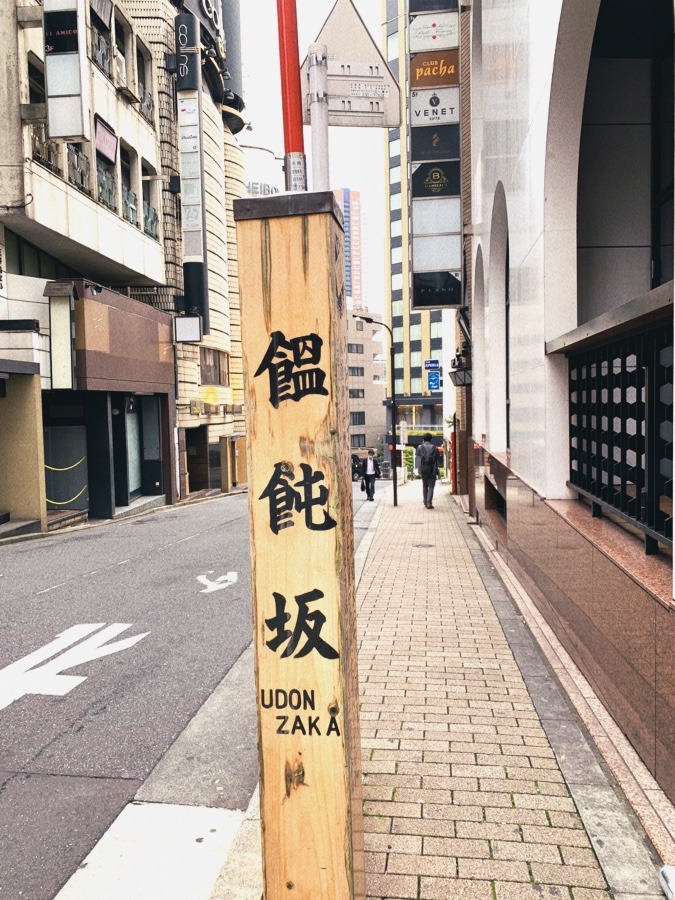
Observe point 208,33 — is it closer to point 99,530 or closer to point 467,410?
point 467,410

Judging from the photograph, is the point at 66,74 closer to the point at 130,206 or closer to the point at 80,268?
the point at 80,268

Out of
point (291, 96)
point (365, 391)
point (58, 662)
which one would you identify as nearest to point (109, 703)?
point (58, 662)

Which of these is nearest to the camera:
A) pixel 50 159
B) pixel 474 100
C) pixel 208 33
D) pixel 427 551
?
pixel 427 551

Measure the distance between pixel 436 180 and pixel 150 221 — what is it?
41.7 feet

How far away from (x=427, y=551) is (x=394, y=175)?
8502cm

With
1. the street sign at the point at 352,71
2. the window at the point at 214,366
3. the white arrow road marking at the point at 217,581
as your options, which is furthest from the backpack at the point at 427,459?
the street sign at the point at 352,71

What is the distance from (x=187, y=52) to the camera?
28.5m

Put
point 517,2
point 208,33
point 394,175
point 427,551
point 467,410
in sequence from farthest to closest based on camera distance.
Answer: point 394,175
point 208,33
point 467,410
point 427,551
point 517,2

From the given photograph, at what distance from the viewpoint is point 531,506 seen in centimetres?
845

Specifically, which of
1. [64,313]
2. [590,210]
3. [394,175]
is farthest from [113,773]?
[394,175]

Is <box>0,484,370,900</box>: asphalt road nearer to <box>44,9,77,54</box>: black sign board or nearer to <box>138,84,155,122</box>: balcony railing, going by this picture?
<box>44,9,77,54</box>: black sign board

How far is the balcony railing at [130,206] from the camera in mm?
24781

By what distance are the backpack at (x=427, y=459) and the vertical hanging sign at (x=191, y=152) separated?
1234 cm

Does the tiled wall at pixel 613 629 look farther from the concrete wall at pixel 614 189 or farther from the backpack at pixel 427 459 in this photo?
the backpack at pixel 427 459
